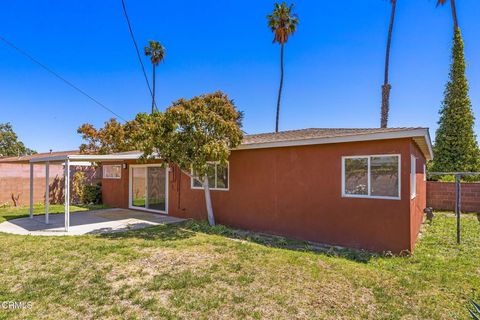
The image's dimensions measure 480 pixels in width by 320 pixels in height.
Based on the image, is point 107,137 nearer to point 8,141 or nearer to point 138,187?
point 138,187

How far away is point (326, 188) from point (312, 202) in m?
0.58

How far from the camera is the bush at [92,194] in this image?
16.3 m

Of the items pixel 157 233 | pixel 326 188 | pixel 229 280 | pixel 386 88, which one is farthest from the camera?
pixel 386 88

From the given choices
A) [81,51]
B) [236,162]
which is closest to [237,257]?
[236,162]

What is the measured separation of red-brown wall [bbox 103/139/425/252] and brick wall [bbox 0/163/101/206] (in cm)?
1069

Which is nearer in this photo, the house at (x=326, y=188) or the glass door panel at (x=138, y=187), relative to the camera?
the house at (x=326, y=188)

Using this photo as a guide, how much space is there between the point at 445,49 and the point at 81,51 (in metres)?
21.9

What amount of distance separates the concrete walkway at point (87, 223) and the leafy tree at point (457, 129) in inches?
623

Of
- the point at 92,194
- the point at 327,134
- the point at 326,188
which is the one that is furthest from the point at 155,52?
the point at 326,188

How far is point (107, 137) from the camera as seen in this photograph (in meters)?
19.1

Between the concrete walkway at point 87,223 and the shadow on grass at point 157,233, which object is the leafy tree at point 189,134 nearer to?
the shadow on grass at point 157,233

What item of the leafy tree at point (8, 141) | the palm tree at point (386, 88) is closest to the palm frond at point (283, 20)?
the palm tree at point (386, 88)

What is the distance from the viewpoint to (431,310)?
3.91 meters

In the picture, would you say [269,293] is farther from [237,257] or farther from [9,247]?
[9,247]
